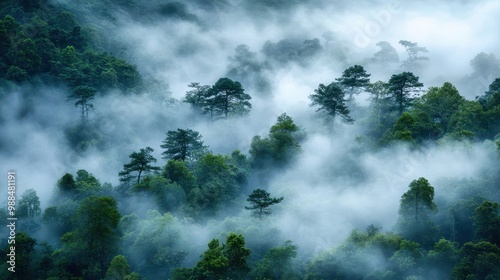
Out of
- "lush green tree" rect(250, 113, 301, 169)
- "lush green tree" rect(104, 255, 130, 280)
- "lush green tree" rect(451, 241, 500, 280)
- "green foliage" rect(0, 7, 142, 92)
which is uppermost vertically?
"green foliage" rect(0, 7, 142, 92)

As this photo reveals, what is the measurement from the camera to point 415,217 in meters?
74.8

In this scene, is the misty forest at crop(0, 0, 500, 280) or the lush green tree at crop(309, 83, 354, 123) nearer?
the misty forest at crop(0, 0, 500, 280)

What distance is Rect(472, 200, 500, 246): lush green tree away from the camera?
71.9 metres

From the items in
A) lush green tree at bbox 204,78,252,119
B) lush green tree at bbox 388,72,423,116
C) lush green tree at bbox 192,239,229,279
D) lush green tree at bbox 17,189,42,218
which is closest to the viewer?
lush green tree at bbox 192,239,229,279

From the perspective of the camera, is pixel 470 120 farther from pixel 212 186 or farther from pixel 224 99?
pixel 212 186

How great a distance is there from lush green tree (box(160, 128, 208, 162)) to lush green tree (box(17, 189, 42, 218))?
853 inches

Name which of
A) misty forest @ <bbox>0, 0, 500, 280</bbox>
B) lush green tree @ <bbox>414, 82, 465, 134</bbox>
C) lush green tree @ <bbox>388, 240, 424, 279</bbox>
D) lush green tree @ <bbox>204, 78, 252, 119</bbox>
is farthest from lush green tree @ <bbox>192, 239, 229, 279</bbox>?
lush green tree @ <bbox>414, 82, 465, 134</bbox>

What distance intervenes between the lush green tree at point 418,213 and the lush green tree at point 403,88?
2916 centimetres

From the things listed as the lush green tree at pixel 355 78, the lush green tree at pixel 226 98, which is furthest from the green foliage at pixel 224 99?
the lush green tree at pixel 355 78

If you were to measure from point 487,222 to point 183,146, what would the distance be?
4844 cm

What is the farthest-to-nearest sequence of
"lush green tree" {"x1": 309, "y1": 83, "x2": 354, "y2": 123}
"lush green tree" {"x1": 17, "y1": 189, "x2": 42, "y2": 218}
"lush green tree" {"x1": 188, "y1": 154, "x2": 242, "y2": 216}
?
"lush green tree" {"x1": 309, "y1": 83, "x2": 354, "y2": 123} < "lush green tree" {"x1": 188, "y1": 154, "x2": 242, "y2": 216} < "lush green tree" {"x1": 17, "y1": 189, "x2": 42, "y2": 218}

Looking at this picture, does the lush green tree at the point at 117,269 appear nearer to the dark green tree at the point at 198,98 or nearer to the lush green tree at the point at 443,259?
the lush green tree at the point at 443,259

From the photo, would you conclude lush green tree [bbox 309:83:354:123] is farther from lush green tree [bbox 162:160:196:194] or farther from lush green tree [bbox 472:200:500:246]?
lush green tree [bbox 472:200:500:246]

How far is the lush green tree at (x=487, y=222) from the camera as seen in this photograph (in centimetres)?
7194
